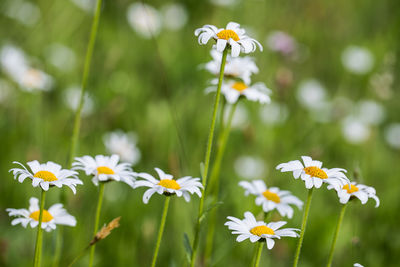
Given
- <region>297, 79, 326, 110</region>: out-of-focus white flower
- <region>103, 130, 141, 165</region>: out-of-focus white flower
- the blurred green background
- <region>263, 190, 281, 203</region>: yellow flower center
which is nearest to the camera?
<region>263, 190, 281, 203</region>: yellow flower center

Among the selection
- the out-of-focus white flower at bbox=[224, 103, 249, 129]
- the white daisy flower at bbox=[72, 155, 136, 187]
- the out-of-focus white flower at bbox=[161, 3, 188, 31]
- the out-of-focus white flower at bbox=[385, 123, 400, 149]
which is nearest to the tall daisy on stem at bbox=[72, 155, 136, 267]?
the white daisy flower at bbox=[72, 155, 136, 187]

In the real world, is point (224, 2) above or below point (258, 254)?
above

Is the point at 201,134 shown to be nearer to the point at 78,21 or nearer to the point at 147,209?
the point at 147,209

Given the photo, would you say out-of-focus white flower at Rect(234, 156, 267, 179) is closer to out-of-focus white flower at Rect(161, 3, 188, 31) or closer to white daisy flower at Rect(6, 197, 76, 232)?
out-of-focus white flower at Rect(161, 3, 188, 31)

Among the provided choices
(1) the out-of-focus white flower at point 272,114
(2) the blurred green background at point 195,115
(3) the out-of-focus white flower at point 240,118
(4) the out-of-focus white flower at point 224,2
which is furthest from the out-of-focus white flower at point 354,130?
(4) the out-of-focus white flower at point 224,2

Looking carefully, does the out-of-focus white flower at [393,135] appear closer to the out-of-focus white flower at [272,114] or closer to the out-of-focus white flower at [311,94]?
the out-of-focus white flower at [311,94]

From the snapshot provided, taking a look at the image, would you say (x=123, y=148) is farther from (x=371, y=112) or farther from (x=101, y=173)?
(x=371, y=112)

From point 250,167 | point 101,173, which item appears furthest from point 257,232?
point 250,167

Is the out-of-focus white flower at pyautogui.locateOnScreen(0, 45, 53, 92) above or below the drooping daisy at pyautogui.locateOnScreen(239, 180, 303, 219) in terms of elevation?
above
